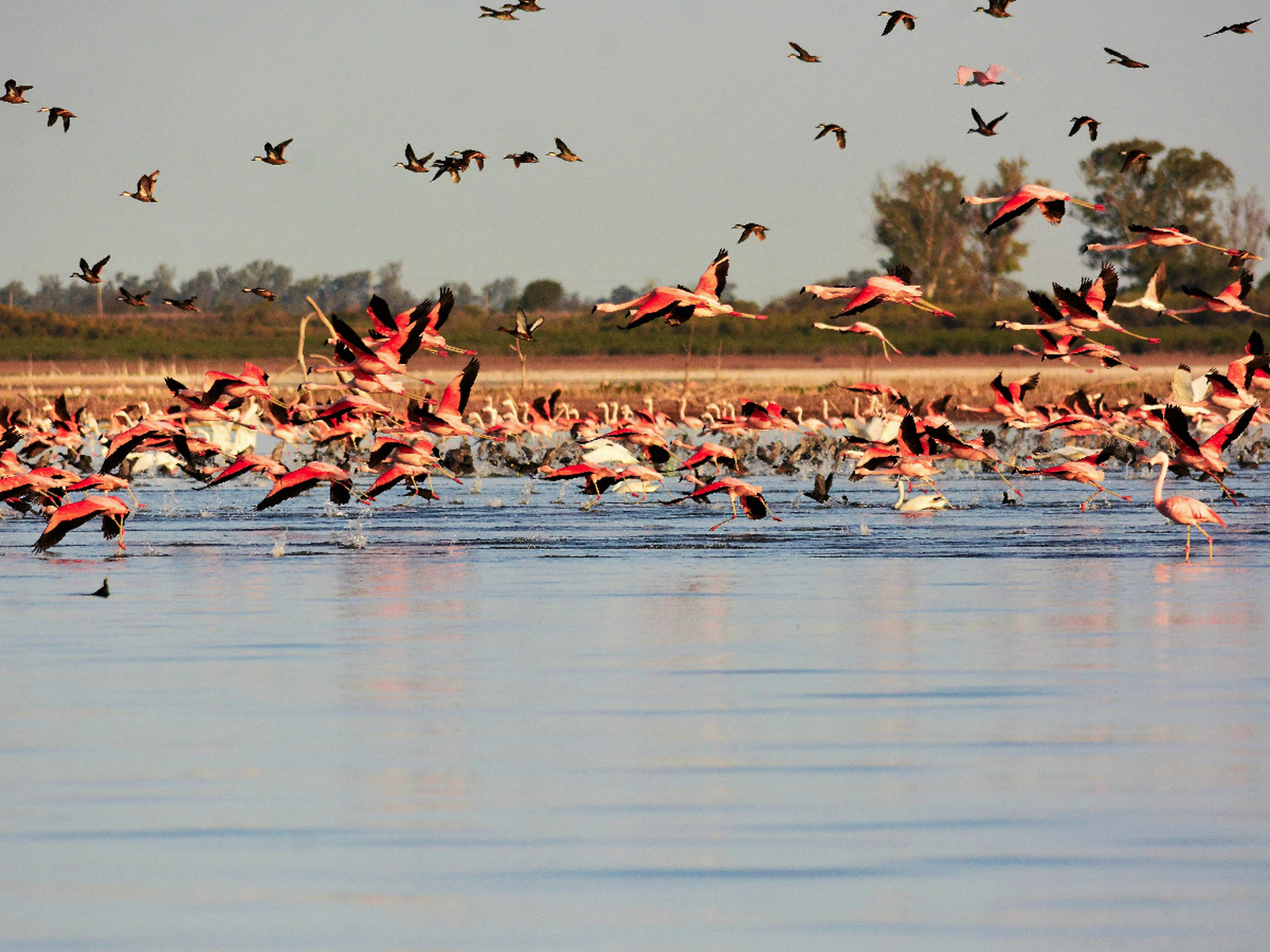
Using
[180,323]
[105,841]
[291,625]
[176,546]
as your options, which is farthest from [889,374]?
[105,841]

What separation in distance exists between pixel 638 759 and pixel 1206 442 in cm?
976

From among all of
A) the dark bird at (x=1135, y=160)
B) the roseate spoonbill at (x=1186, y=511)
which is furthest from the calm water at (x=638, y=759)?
the dark bird at (x=1135, y=160)

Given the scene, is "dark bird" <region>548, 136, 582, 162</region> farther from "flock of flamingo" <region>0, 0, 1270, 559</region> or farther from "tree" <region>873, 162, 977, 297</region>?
"tree" <region>873, 162, 977, 297</region>

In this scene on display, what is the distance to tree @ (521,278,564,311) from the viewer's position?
114m

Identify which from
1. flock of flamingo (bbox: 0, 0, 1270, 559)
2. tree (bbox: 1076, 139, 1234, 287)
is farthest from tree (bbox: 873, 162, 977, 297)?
flock of flamingo (bbox: 0, 0, 1270, 559)

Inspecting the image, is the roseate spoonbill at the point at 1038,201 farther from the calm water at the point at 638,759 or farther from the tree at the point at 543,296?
the tree at the point at 543,296

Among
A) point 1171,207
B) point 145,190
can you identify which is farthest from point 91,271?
point 1171,207

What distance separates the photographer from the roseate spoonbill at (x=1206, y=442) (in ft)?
50.2

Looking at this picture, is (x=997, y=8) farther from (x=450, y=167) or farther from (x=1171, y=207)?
(x=1171, y=207)

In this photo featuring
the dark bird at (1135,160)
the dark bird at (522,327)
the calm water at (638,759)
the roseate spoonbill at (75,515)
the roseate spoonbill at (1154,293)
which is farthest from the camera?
the dark bird at (1135,160)

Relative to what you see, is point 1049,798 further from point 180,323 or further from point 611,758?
point 180,323

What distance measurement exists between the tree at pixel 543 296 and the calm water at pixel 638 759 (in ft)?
326

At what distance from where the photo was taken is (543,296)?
114 m

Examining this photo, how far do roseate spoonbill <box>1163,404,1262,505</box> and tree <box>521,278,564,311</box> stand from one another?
317 feet
